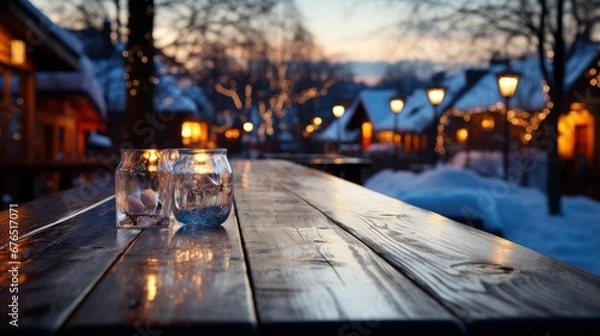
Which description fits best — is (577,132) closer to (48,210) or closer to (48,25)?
(48,25)

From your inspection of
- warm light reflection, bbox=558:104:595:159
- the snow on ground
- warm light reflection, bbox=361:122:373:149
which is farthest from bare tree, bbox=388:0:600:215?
warm light reflection, bbox=361:122:373:149

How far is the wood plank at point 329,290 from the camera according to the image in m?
0.89

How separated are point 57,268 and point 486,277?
2.55ft

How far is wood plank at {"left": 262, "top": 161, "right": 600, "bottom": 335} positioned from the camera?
92cm

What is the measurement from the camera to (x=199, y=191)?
1911 mm

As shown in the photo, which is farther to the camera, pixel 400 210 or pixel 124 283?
pixel 400 210

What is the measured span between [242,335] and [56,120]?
17.5 metres

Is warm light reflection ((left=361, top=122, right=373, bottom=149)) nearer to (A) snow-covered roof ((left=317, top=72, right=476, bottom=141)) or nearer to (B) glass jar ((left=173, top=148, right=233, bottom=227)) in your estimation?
(A) snow-covered roof ((left=317, top=72, right=476, bottom=141))

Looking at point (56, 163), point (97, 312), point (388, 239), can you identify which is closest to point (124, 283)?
point (97, 312)

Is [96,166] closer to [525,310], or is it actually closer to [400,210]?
[400,210]

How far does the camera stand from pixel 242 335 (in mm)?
861

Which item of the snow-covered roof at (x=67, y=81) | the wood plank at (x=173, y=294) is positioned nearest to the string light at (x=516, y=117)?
the snow-covered roof at (x=67, y=81)

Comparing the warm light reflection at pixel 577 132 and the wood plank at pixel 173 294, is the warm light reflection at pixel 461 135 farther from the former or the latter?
the wood plank at pixel 173 294

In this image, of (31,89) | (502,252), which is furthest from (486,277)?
(31,89)
